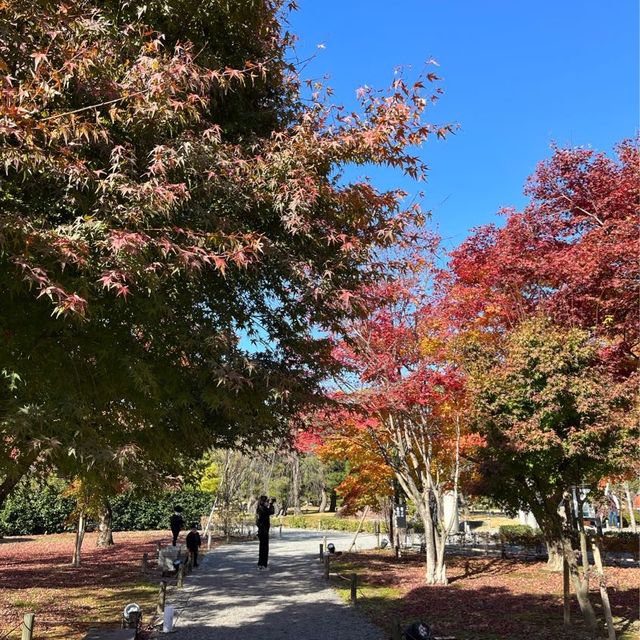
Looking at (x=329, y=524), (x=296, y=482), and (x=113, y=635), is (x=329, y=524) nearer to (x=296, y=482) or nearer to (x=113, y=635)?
(x=296, y=482)

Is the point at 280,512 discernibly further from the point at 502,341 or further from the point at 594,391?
the point at 594,391

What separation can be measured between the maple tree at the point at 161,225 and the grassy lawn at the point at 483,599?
190 inches

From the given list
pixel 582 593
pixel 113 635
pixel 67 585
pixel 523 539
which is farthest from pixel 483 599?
pixel 523 539

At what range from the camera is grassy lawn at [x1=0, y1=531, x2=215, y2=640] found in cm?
1017

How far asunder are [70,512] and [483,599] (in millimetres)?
26143

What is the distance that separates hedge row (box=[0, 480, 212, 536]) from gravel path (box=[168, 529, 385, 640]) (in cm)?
1576

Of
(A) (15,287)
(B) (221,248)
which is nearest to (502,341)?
(B) (221,248)

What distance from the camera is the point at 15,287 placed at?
12.7ft


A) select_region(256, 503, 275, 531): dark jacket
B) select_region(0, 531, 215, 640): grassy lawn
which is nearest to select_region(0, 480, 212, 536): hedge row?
select_region(0, 531, 215, 640): grassy lawn

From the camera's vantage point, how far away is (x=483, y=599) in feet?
40.1

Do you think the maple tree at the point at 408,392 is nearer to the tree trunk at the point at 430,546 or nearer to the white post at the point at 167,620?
the tree trunk at the point at 430,546

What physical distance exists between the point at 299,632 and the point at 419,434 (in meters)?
7.29

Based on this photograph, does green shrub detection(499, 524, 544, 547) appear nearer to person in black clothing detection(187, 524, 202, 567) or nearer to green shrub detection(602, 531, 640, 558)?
green shrub detection(602, 531, 640, 558)

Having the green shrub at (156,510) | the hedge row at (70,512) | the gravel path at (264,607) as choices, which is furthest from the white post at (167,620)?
the green shrub at (156,510)
